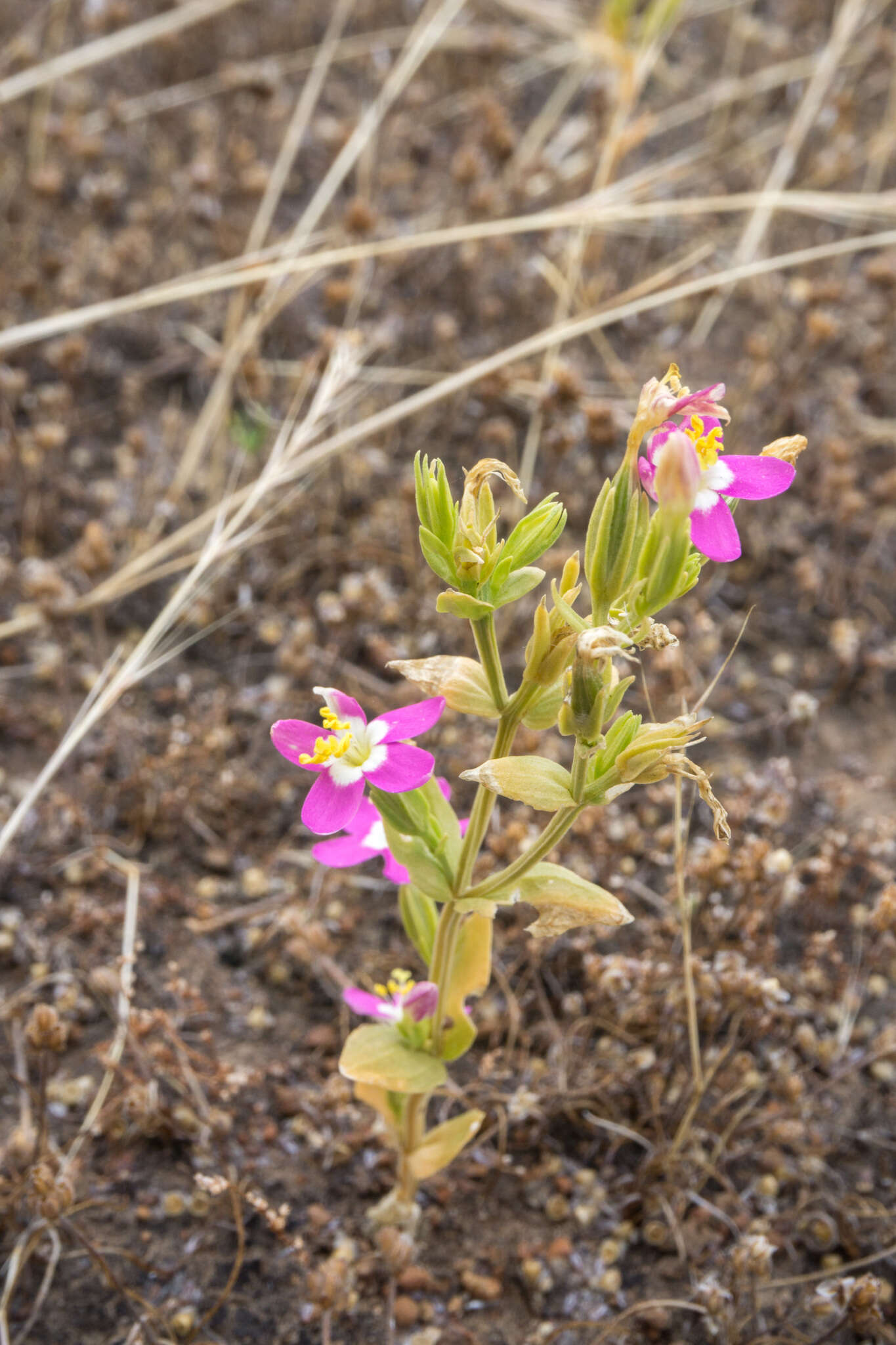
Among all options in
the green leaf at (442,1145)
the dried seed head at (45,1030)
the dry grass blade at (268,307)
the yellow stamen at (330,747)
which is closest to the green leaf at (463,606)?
the yellow stamen at (330,747)

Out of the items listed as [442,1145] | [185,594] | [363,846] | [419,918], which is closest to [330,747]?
[363,846]

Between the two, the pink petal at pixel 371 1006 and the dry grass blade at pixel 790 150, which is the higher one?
the dry grass blade at pixel 790 150

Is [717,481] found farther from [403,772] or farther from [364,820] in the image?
[364,820]

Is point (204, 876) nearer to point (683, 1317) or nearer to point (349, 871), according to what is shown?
point (349, 871)

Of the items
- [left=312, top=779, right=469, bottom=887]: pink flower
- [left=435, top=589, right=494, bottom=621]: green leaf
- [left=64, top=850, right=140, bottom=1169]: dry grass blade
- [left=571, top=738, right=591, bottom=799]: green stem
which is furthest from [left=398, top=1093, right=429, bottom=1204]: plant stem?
[left=435, top=589, right=494, bottom=621]: green leaf

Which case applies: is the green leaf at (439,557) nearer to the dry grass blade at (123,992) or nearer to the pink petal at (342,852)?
the pink petal at (342,852)

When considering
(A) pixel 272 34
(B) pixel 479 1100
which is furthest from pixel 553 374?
(A) pixel 272 34

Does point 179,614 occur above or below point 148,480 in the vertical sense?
below
